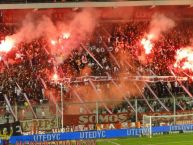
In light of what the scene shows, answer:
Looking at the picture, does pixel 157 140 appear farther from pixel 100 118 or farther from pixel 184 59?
pixel 184 59

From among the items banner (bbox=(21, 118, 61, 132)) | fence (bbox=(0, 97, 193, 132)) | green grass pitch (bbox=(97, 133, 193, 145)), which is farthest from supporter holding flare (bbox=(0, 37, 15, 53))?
green grass pitch (bbox=(97, 133, 193, 145))

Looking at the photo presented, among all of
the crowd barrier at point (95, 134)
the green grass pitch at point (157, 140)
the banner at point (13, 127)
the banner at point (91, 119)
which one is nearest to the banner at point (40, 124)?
the banner at point (13, 127)

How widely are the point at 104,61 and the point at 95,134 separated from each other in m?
10.0

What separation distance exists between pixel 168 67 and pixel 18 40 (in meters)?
10.7

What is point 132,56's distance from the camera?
38.4 m

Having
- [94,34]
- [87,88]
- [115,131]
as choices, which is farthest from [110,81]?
[115,131]

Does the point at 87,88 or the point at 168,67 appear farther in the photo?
the point at 168,67

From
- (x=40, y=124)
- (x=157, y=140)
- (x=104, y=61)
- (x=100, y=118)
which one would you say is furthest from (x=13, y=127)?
(x=104, y=61)

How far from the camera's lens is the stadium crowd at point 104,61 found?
3412 cm

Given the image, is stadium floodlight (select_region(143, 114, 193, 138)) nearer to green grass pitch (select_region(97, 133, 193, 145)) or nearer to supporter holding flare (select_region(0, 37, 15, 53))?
green grass pitch (select_region(97, 133, 193, 145))

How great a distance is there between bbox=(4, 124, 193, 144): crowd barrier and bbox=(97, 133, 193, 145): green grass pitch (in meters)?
0.60

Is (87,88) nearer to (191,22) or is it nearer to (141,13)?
(141,13)

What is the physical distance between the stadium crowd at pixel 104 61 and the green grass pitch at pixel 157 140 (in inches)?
122

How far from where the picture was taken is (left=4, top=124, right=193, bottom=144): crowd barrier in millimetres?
27392
